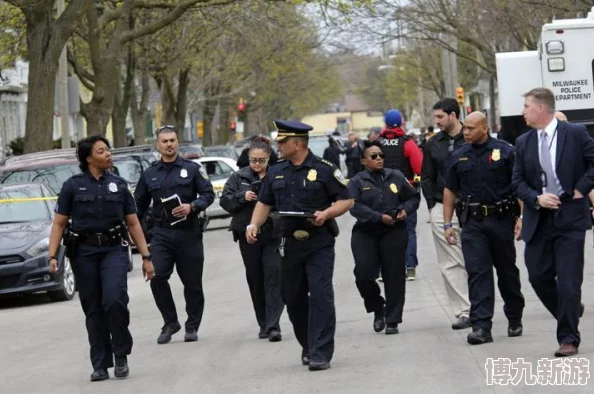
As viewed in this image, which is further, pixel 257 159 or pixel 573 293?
pixel 257 159

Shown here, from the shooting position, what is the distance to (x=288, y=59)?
59.8 meters

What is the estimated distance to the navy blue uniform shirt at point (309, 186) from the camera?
9.82 metres

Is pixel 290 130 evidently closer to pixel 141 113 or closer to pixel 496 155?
pixel 496 155

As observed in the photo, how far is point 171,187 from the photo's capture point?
39.0ft

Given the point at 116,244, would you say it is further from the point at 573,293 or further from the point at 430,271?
the point at 430,271

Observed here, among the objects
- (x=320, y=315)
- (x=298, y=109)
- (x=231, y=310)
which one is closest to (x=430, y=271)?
(x=231, y=310)

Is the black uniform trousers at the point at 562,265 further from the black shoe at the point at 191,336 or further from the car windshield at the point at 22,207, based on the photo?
the car windshield at the point at 22,207

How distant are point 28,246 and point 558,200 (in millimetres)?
8350

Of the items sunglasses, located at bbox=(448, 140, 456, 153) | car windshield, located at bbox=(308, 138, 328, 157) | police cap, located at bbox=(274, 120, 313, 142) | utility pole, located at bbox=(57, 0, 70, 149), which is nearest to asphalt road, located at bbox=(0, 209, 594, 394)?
sunglasses, located at bbox=(448, 140, 456, 153)

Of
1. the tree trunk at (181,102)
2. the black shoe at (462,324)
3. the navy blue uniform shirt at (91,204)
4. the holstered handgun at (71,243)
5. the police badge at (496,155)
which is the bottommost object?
the black shoe at (462,324)

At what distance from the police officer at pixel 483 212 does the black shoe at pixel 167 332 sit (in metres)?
2.82

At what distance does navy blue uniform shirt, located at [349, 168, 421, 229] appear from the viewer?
38.6 feet

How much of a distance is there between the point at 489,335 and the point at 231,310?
4.48 meters

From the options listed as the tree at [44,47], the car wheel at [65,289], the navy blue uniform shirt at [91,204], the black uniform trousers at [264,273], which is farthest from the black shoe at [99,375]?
the tree at [44,47]
